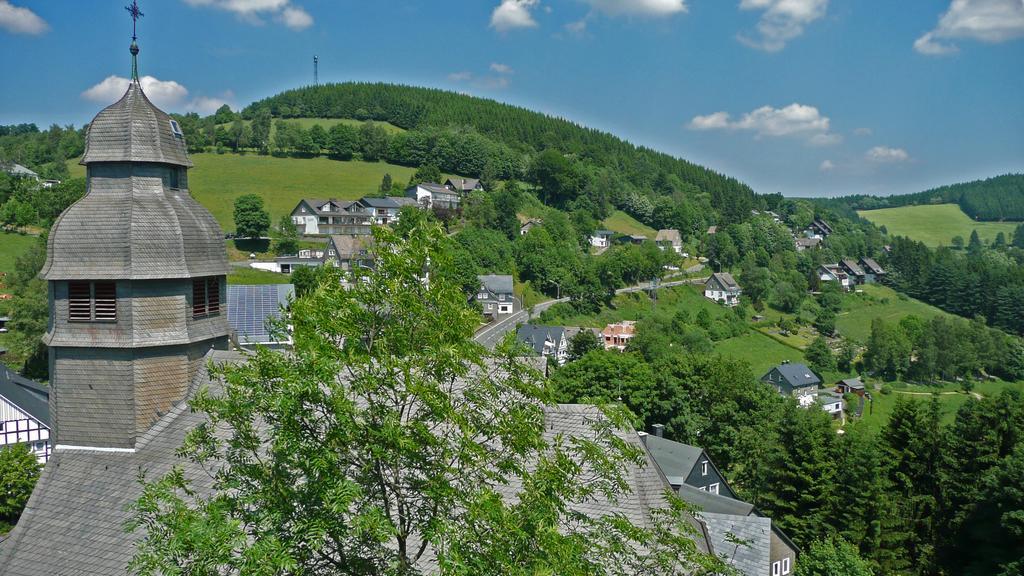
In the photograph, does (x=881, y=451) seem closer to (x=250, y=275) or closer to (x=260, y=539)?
(x=260, y=539)

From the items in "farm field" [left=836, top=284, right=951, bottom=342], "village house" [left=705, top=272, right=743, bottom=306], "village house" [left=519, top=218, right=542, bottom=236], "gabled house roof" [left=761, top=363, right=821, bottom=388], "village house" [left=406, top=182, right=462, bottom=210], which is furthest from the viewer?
"village house" [left=406, top=182, right=462, bottom=210]

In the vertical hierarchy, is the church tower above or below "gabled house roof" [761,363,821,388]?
above

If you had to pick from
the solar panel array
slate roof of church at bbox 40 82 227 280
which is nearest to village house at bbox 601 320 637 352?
the solar panel array

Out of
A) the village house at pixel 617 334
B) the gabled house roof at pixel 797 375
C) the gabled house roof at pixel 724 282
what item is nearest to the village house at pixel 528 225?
the village house at pixel 617 334

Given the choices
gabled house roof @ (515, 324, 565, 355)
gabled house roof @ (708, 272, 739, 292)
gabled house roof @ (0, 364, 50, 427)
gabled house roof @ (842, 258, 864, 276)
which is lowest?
gabled house roof @ (515, 324, 565, 355)

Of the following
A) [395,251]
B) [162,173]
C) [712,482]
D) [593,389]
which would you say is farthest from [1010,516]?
[162,173]

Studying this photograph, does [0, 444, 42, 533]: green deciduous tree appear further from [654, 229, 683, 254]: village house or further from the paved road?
[654, 229, 683, 254]: village house

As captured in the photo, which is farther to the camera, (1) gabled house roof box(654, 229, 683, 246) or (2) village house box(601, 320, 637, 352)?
(1) gabled house roof box(654, 229, 683, 246)

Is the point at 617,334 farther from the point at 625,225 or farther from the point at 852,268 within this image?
the point at 852,268
